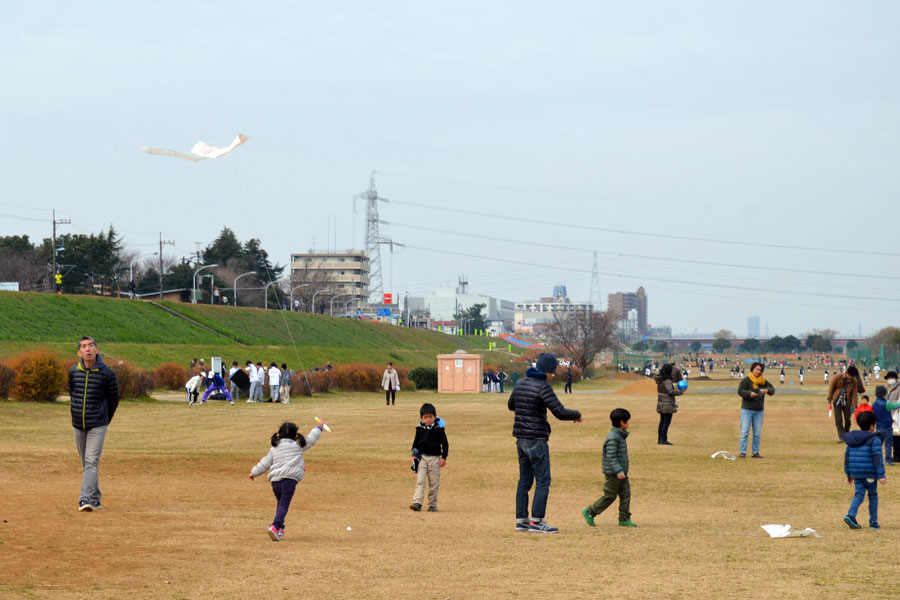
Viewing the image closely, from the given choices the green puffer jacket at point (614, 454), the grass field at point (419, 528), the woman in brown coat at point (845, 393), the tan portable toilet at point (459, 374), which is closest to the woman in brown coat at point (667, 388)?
the grass field at point (419, 528)

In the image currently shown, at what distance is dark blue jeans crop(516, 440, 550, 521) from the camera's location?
1164cm

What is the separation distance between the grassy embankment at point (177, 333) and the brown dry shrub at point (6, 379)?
1840cm

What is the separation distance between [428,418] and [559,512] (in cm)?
221

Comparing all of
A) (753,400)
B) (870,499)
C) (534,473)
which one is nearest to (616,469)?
(534,473)

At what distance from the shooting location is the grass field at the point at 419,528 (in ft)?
28.7

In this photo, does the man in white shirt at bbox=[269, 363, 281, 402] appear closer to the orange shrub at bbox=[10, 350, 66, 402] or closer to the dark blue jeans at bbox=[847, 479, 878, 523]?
the orange shrub at bbox=[10, 350, 66, 402]

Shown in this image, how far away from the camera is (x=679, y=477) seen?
17953 mm

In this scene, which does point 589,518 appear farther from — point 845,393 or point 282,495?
point 845,393

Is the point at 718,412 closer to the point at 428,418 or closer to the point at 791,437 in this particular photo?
the point at 791,437

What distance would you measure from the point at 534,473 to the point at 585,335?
10050 cm

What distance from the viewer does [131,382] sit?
40.7 meters

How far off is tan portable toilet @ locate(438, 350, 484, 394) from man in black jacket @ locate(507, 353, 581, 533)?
50.2m

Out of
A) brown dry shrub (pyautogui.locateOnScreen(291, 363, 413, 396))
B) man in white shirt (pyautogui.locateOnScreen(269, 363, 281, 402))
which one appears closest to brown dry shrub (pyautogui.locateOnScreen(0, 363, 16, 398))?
man in white shirt (pyautogui.locateOnScreen(269, 363, 281, 402))

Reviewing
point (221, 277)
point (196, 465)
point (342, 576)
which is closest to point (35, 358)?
point (196, 465)
